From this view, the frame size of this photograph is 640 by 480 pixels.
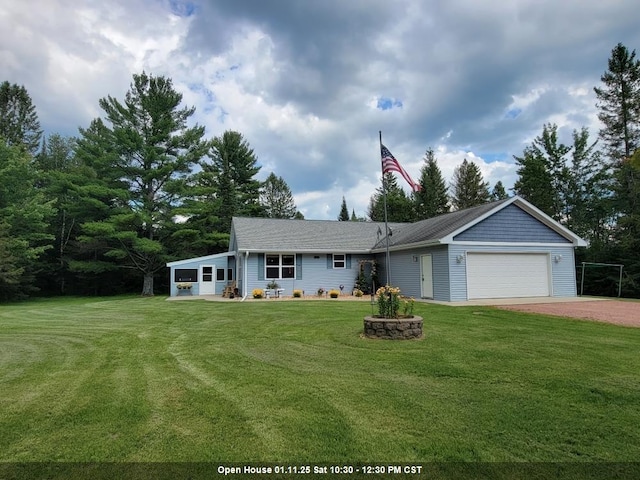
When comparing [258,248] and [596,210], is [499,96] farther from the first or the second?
[596,210]

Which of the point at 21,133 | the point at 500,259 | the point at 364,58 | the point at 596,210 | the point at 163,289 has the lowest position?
the point at 163,289

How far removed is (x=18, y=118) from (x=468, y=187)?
4114 cm

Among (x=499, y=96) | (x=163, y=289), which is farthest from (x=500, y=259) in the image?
(x=163, y=289)

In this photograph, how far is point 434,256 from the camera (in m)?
15.1

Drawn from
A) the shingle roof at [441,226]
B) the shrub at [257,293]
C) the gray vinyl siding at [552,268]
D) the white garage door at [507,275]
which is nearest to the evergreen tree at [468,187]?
the shingle roof at [441,226]

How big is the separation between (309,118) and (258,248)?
22.0ft

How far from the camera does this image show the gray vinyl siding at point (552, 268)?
14.3 meters

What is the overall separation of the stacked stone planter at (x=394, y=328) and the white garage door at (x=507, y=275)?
28.3 feet

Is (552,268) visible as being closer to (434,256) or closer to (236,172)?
(434,256)

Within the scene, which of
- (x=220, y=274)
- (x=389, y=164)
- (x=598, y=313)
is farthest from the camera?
(x=220, y=274)

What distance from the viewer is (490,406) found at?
3.67m

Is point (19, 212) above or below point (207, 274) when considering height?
above

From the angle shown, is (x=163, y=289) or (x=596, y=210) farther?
(x=163, y=289)

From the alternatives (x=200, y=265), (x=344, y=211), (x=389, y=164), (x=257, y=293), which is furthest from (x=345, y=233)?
(x=344, y=211)
